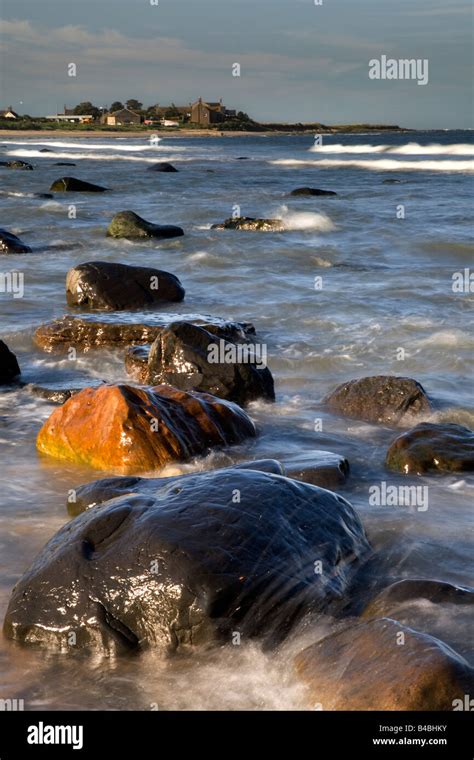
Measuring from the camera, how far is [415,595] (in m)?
4.18

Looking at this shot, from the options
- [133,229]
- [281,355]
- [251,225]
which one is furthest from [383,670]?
[251,225]

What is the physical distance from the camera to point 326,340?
10.1 m

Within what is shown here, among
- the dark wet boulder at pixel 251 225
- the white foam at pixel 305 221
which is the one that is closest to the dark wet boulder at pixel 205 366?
the dark wet boulder at pixel 251 225

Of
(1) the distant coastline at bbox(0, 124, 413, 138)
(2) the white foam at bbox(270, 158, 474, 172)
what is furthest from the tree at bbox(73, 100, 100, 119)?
(2) the white foam at bbox(270, 158, 474, 172)

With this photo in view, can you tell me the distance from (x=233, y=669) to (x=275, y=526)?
0.73 meters

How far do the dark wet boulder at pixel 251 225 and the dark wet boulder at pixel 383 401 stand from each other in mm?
12055

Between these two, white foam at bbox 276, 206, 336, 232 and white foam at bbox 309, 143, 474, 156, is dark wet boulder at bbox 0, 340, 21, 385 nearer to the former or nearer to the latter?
white foam at bbox 276, 206, 336, 232

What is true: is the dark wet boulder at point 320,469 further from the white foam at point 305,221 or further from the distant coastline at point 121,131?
the distant coastline at point 121,131

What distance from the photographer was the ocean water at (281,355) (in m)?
3.80
